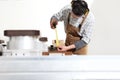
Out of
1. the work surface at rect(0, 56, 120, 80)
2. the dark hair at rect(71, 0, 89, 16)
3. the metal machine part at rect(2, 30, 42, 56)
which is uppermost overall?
the dark hair at rect(71, 0, 89, 16)

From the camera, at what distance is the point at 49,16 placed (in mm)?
2523

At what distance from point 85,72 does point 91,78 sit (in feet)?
0.07

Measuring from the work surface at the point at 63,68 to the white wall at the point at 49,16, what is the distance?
5.91ft

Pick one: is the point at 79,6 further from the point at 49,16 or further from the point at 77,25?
the point at 49,16

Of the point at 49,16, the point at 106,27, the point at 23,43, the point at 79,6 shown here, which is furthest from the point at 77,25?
the point at 106,27

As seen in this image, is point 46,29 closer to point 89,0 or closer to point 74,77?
point 89,0

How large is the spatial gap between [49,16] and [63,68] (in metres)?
1.88

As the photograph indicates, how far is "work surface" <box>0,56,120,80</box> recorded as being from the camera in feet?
2.18

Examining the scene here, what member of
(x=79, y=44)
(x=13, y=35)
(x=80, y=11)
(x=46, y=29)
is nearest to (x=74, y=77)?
(x=13, y=35)

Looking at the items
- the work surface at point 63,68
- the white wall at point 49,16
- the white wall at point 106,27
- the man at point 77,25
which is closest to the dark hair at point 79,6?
the man at point 77,25

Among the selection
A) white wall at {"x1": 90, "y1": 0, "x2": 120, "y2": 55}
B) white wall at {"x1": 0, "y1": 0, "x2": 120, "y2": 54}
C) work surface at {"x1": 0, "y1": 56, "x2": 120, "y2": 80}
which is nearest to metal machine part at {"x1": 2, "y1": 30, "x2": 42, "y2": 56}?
work surface at {"x1": 0, "y1": 56, "x2": 120, "y2": 80}

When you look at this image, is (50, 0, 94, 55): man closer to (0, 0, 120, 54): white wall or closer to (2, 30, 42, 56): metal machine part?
(2, 30, 42, 56): metal machine part

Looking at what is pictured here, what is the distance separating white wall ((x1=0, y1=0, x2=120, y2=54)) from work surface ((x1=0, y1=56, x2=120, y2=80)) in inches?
71.0

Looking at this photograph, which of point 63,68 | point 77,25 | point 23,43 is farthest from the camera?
point 77,25
